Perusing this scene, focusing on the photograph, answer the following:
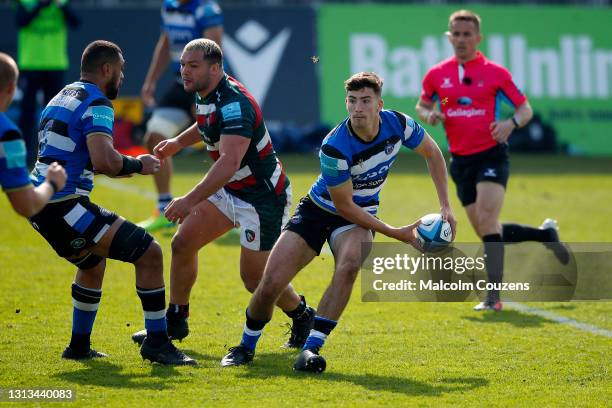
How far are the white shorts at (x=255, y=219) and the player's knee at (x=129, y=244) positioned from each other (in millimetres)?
897

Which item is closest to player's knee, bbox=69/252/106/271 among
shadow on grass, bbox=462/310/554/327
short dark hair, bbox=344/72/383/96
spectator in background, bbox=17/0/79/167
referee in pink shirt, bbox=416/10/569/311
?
short dark hair, bbox=344/72/383/96

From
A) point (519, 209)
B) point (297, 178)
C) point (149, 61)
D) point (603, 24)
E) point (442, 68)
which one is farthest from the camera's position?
point (603, 24)

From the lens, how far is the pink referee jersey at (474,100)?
10.0 m

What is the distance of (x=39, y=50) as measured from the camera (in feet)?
56.8

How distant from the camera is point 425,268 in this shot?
1069cm

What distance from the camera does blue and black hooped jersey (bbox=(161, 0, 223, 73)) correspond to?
12828 millimetres

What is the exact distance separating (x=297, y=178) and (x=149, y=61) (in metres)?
4.61

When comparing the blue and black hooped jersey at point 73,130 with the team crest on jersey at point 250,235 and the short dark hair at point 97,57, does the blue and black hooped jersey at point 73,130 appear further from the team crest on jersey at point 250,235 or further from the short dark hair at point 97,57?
the team crest on jersey at point 250,235

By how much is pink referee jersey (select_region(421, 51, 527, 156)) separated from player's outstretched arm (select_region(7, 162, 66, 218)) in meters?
4.66

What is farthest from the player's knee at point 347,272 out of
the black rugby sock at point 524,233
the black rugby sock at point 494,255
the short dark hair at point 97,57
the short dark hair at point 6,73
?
the black rugby sock at point 524,233

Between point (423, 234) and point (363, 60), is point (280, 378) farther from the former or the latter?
point (363, 60)

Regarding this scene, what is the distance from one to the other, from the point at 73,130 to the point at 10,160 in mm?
823

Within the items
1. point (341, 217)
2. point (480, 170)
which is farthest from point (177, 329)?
point (480, 170)

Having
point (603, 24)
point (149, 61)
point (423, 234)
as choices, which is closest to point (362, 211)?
point (423, 234)
